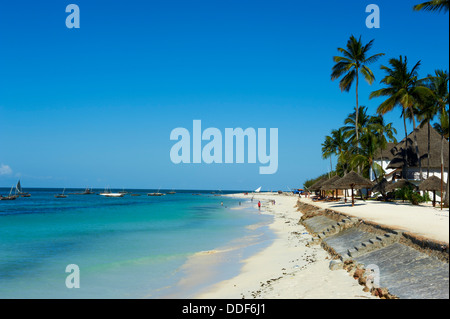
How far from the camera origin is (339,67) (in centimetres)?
3328

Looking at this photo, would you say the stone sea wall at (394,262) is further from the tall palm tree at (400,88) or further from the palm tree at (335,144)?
the palm tree at (335,144)

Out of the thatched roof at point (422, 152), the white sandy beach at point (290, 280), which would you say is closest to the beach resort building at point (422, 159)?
the thatched roof at point (422, 152)

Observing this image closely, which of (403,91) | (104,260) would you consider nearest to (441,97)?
(403,91)

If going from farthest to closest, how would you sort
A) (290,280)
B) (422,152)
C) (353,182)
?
1. (422,152)
2. (353,182)
3. (290,280)

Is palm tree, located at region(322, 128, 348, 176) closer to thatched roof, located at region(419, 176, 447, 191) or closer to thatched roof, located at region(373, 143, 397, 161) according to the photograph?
thatched roof, located at region(373, 143, 397, 161)

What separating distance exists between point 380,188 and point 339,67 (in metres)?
12.6

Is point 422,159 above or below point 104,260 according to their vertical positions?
above

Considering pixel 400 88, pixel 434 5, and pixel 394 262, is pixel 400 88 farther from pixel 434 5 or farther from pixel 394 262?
pixel 394 262

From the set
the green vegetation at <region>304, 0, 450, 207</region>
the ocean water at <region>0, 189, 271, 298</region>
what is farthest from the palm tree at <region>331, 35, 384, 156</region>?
the ocean water at <region>0, 189, 271, 298</region>

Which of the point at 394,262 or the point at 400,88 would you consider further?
the point at 400,88

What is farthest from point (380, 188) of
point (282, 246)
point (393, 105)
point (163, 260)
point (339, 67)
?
point (163, 260)

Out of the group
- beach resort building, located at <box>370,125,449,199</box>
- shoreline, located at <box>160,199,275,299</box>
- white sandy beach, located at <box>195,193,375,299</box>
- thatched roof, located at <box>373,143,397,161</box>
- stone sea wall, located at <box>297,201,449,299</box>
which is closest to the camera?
stone sea wall, located at <box>297,201,449,299</box>

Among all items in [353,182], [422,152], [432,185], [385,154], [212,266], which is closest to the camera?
[212,266]
